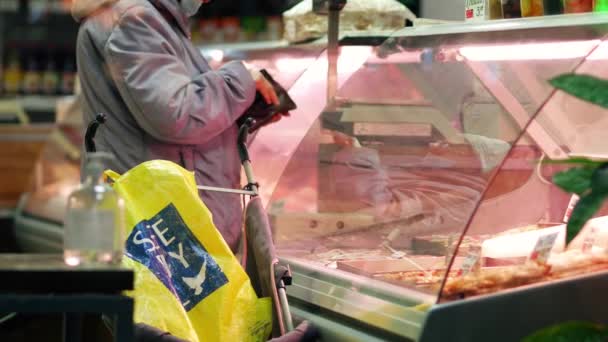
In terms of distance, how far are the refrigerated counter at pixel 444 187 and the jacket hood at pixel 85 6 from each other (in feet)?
2.49

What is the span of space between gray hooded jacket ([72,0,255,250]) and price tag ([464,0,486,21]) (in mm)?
710

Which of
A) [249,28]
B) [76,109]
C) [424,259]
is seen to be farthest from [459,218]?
[249,28]

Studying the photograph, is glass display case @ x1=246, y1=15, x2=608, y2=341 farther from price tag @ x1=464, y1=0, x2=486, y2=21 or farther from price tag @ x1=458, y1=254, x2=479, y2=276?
price tag @ x1=464, y1=0, x2=486, y2=21

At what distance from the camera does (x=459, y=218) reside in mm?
2670

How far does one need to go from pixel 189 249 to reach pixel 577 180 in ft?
3.53

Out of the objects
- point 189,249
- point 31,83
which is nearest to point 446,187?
point 189,249

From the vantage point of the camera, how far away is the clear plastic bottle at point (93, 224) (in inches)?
82.7

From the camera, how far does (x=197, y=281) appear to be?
271 centimetres

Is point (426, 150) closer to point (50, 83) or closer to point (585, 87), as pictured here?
point (585, 87)

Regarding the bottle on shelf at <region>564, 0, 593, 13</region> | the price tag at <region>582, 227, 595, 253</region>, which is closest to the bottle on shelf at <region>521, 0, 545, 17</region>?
the bottle on shelf at <region>564, 0, 593, 13</region>

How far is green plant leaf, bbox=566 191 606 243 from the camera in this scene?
200 centimetres

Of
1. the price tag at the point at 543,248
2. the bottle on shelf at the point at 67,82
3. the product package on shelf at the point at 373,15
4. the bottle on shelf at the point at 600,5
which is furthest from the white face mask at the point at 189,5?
the bottle on shelf at the point at 67,82

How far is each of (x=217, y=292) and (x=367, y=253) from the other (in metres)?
0.44

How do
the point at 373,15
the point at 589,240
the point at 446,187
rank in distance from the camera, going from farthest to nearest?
the point at 373,15
the point at 446,187
the point at 589,240
